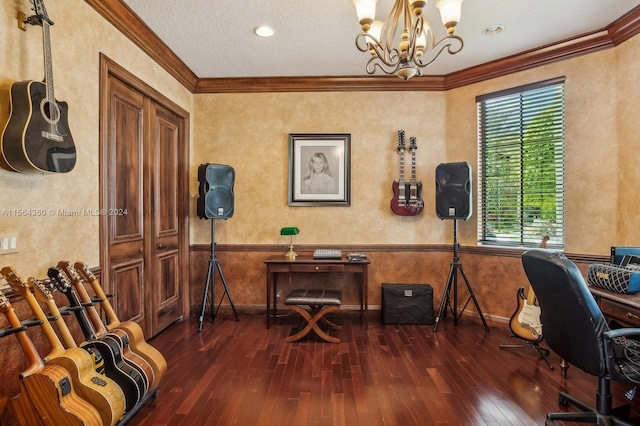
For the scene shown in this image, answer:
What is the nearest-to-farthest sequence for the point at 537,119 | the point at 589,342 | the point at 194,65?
the point at 589,342, the point at 537,119, the point at 194,65

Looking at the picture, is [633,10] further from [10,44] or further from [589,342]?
[10,44]

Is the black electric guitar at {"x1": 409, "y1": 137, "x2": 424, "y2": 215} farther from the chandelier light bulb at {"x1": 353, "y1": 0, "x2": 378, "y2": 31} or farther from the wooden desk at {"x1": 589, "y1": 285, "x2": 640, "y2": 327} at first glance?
the chandelier light bulb at {"x1": 353, "y1": 0, "x2": 378, "y2": 31}

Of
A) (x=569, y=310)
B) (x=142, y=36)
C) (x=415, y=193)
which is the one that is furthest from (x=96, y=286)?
(x=415, y=193)

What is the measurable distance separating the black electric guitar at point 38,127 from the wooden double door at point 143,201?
1.87ft

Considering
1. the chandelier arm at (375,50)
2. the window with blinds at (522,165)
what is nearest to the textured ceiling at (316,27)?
the chandelier arm at (375,50)

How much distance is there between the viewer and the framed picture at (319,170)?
3898 mm

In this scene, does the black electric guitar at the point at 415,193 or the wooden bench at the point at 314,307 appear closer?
the wooden bench at the point at 314,307

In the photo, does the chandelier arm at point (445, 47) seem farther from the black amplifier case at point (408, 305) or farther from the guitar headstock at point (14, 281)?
the guitar headstock at point (14, 281)

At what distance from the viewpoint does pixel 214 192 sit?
346cm

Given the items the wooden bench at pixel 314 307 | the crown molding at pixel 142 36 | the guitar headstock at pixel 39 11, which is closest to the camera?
the guitar headstock at pixel 39 11

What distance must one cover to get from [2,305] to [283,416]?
1.54 meters

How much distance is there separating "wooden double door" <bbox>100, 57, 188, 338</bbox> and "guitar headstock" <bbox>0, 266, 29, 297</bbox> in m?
0.80

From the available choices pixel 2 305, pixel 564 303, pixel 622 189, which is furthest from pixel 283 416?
pixel 622 189

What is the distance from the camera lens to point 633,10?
2586 mm
